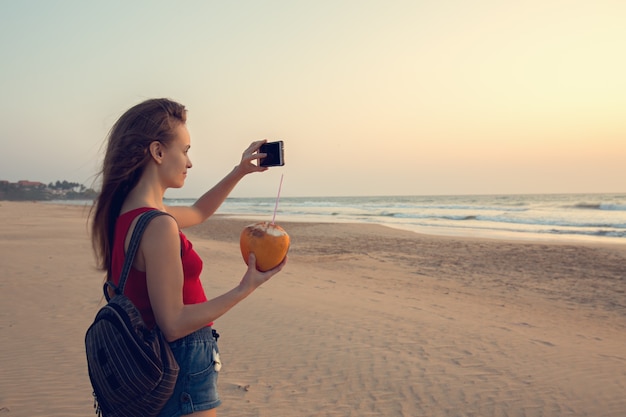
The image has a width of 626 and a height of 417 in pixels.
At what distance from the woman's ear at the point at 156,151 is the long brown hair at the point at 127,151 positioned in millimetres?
16

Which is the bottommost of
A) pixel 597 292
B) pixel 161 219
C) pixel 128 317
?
pixel 597 292

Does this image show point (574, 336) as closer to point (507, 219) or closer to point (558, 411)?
point (558, 411)

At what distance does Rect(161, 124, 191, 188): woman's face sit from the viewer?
177cm

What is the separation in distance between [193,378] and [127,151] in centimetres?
85

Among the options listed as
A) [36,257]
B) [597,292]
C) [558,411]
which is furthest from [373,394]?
[36,257]

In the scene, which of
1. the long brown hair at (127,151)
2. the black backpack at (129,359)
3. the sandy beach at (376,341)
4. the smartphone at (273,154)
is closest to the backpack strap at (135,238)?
the black backpack at (129,359)

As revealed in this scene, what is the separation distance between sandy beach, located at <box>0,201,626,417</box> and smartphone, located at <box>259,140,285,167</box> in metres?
2.84

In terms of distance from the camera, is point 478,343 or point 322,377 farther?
point 478,343

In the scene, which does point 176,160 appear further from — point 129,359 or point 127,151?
point 129,359

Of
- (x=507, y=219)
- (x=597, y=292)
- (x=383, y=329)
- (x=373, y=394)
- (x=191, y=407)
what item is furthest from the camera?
(x=507, y=219)

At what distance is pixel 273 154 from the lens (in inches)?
89.2

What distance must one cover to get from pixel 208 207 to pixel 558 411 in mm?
3832

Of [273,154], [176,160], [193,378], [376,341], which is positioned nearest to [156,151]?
[176,160]

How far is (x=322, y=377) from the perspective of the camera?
500 cm
